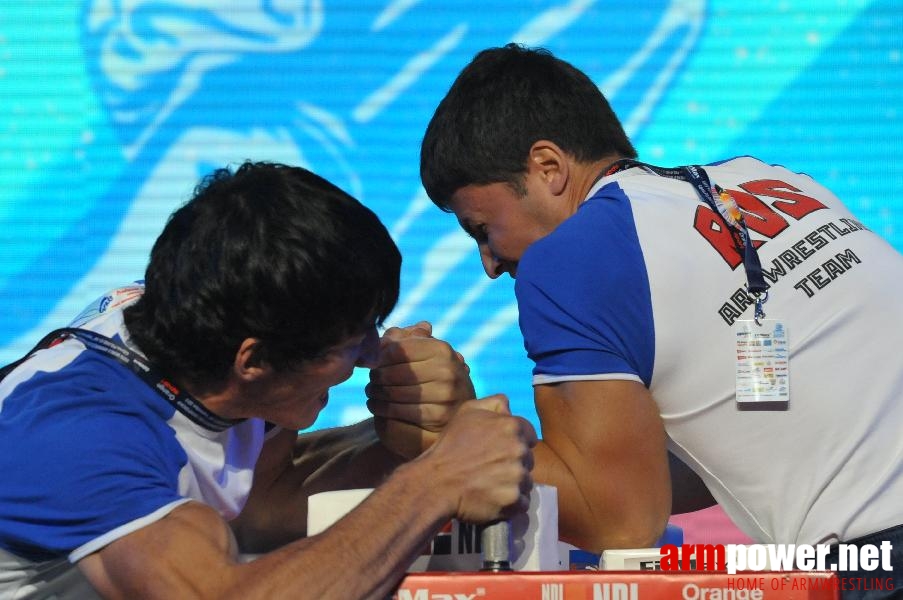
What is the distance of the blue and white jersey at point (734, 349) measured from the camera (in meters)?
1.73

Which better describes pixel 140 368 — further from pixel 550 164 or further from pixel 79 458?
pixel 550 164

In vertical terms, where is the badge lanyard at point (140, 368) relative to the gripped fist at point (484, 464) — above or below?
above

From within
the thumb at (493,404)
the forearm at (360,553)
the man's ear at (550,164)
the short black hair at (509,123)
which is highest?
the short black hair at (509,123)

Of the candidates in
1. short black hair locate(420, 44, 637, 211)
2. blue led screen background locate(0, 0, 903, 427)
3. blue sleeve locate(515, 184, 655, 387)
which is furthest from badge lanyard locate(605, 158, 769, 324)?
blue led screen background locate(0, 0, 903, 427)

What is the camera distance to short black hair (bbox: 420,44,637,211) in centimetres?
225

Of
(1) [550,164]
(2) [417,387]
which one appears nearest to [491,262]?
(1) [550,164]

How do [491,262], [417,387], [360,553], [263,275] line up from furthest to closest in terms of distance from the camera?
[491,262] < [417,387] < [263,275] < [360,553]

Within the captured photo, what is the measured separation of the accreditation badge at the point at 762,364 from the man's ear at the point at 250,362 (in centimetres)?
70

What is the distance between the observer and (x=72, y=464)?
141cm

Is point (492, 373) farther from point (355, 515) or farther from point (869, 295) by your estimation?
point (355, 515)

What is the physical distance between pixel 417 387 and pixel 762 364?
0.55 meters

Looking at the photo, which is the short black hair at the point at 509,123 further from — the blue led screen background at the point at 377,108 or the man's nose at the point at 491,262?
the blue led screen background at the point at 377,108

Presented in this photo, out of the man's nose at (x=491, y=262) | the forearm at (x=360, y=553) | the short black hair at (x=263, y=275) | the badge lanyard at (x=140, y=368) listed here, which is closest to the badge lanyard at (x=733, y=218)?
the man's nose at (x=491, y=262)

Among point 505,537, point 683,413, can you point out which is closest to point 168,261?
point 505,537
